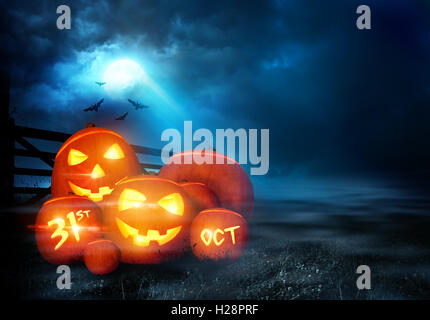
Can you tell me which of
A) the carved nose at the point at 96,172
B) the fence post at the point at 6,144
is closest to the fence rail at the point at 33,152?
the fence post at the point at 6,144

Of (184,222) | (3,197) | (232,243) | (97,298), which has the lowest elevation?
(97,298)

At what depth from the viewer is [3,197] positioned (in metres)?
6.75

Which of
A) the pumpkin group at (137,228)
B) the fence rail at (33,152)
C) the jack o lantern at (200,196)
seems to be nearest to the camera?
the pumpkin group at (137,228)

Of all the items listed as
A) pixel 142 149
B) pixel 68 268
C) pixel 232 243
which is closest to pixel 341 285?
pixel 232 243

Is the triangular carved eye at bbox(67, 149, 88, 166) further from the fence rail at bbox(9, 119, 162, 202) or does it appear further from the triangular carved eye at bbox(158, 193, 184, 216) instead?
the fence rail at bbox(9, 119, 162, 202)

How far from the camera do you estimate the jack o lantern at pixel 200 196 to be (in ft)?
15.5

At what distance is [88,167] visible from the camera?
5.18 m

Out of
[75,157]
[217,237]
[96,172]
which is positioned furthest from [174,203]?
[75,157]

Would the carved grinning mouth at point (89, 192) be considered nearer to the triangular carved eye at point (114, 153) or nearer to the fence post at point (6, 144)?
the triangular carved eye at point (114, 153)

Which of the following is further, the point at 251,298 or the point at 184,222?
the point at 184,222

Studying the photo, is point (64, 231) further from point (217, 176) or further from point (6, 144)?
point (6, 144)

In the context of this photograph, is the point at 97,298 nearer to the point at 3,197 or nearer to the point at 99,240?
the point at 99,240

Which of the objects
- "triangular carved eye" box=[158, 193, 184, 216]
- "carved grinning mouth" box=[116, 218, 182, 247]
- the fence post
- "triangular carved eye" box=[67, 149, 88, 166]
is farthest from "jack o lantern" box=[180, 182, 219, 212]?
the fence post

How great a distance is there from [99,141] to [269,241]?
3241mm
